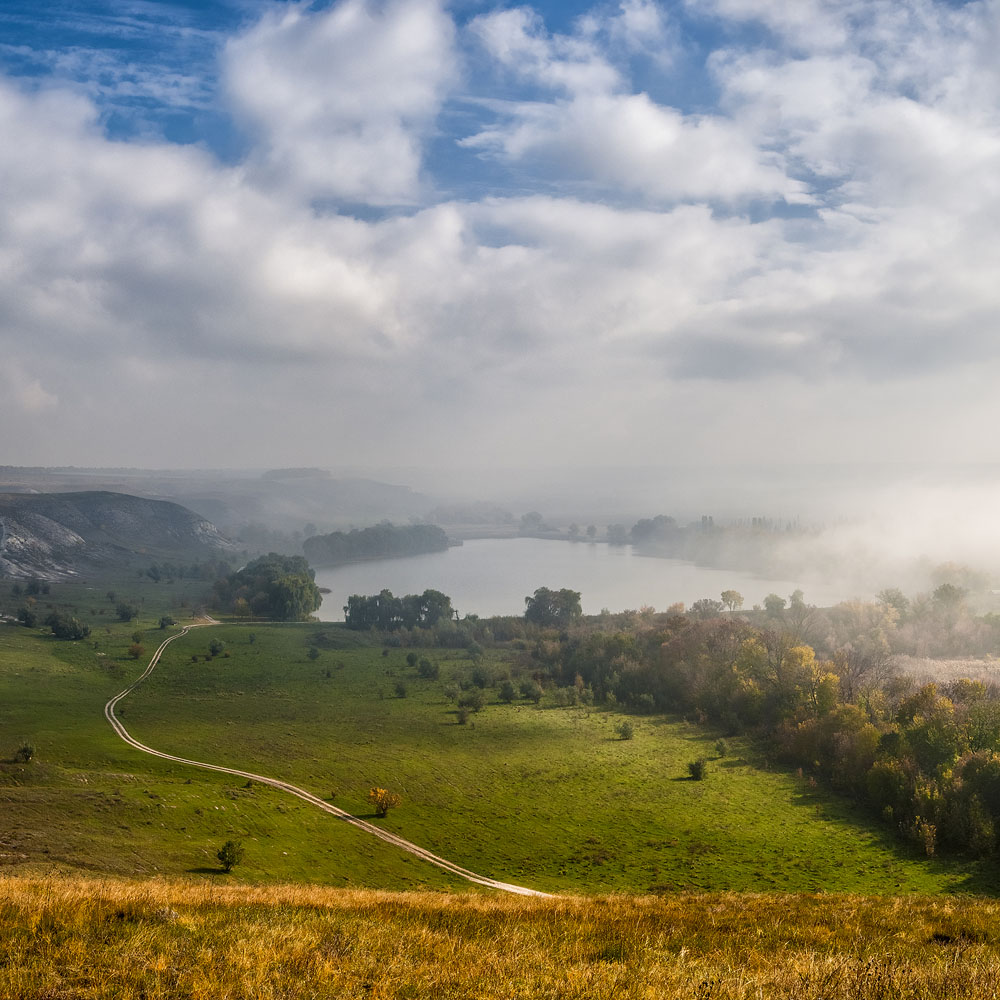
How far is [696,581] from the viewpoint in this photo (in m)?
153

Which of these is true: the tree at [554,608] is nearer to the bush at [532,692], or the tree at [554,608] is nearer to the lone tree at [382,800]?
the bush at [532,692]

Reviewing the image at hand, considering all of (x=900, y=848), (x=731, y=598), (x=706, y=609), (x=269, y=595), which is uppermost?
(x=731, y=598)

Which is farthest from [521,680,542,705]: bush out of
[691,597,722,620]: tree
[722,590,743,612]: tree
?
[722,590,743,612]: tree

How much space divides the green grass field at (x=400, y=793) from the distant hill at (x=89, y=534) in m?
79.7

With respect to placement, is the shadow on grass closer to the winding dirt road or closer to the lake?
the winding dirt road

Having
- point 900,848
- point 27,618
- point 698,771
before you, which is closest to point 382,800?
point 698,771

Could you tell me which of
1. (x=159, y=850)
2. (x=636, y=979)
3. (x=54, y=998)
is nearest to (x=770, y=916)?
(x=636, y=979)

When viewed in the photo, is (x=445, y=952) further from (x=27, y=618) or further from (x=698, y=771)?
(x=27, y=618)

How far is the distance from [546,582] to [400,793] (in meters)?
108

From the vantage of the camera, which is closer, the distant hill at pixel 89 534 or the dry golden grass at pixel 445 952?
the dry golden grass at pixel 445 952

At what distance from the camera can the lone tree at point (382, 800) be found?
3491 centimetres

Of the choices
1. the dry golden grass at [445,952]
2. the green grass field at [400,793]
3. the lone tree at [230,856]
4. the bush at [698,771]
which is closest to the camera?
the dry golden grass at [445,952]

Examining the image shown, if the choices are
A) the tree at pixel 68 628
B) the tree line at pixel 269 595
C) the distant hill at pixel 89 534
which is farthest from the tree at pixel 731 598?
the distant hill at pixel 89 534

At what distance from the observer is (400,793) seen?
37.8m
